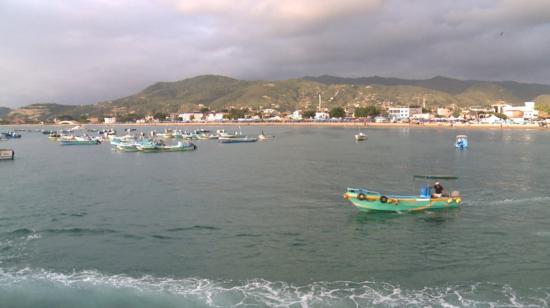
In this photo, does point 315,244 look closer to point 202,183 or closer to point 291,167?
point 202,183

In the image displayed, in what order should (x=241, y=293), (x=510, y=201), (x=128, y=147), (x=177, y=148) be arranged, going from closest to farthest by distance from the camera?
(x=241, y=293) → (x=510, y=201) → (x=177, y=148) → (x=128, y=147)

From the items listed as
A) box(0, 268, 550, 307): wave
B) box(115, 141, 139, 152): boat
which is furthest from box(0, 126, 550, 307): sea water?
box(115, 141, 139, 152): boat

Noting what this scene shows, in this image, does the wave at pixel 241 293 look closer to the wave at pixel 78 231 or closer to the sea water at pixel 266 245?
the sea water at pixel 266 245

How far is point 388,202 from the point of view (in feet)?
103

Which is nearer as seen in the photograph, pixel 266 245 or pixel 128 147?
pixel 266 245

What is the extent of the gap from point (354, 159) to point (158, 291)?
5118cm

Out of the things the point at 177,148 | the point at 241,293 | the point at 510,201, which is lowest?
the point at 241,293

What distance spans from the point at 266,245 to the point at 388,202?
1096 cm

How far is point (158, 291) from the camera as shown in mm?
19094

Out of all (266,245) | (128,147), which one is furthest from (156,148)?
Result: (266,245)

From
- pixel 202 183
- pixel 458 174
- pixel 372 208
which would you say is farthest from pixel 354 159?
pixel 372 208

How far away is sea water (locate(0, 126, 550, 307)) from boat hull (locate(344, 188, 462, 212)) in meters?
0.64

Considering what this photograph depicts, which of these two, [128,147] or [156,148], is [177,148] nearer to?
[156,148]

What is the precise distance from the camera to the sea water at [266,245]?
18.8 metres
